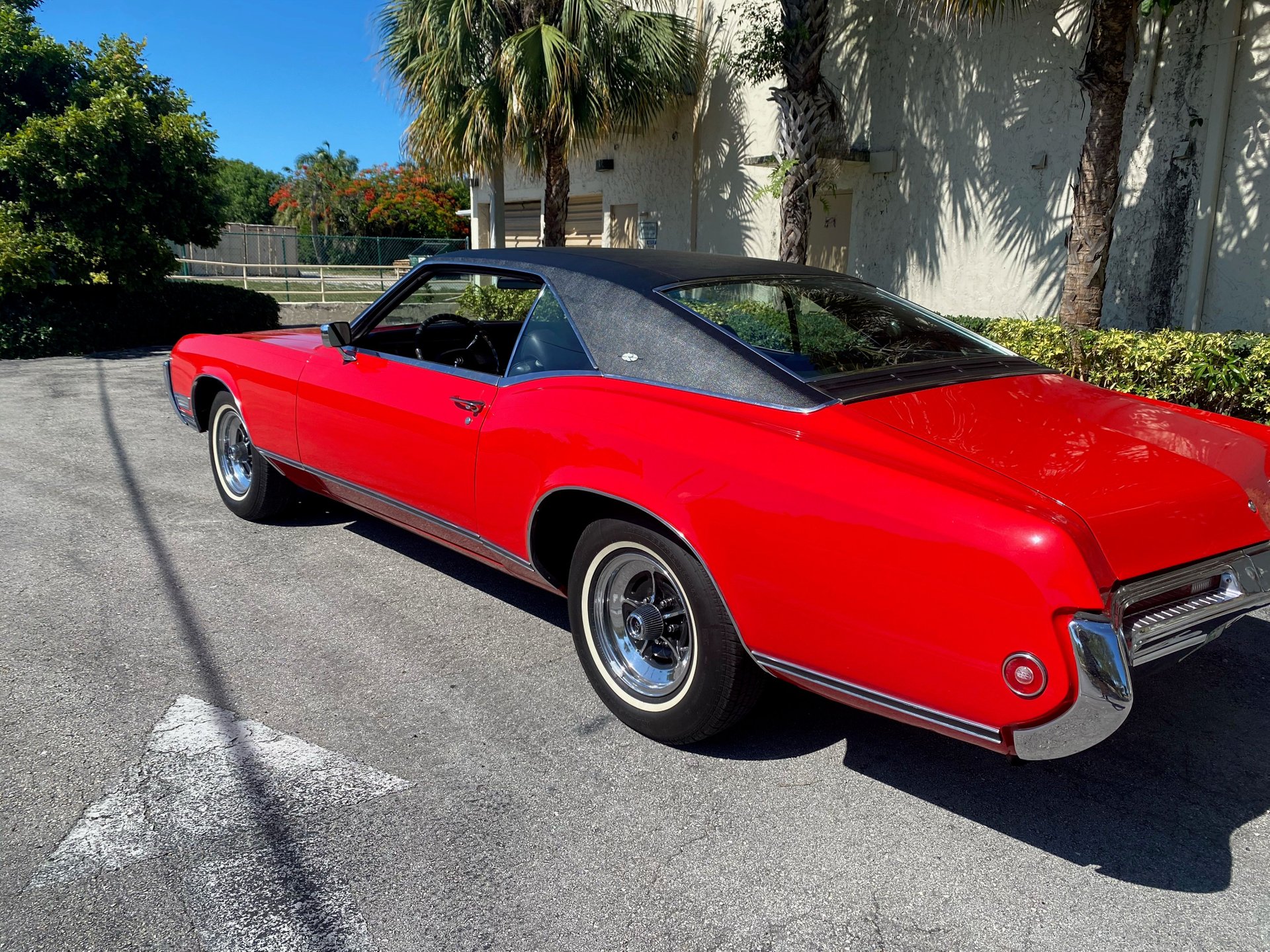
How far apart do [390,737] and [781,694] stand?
4.55ft

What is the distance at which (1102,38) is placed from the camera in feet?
22.6

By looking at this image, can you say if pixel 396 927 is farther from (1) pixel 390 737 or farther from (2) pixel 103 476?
(2) pixel 103 476

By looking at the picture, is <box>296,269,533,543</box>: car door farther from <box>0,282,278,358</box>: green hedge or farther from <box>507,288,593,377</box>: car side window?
<box>0,282,278,358</box>: green hedge

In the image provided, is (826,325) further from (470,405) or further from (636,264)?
(470,405)

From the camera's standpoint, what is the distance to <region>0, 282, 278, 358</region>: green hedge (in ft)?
43.7

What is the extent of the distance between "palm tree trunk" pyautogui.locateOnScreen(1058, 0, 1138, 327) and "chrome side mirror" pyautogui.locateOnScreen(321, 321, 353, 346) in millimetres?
5668

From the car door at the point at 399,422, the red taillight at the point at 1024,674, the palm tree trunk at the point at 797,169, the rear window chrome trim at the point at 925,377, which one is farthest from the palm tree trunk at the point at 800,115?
the red taillight at the point at 1024,674

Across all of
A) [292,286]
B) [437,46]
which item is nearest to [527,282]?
[437,46]

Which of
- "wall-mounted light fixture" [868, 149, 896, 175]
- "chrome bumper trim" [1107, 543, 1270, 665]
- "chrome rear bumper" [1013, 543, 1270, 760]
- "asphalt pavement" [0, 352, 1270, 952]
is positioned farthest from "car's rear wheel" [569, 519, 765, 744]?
"wall-mounted light fixture" [868, 149, 896, 175]

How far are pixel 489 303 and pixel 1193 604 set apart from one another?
362 cm

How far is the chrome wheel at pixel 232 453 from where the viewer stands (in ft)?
17.5

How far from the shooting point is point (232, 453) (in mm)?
5484

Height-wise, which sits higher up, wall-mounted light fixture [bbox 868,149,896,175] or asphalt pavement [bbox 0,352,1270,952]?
wall-mounted light fixture [bbox 868,149,896,175]

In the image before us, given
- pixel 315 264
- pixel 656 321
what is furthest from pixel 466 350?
pixel 315 264
